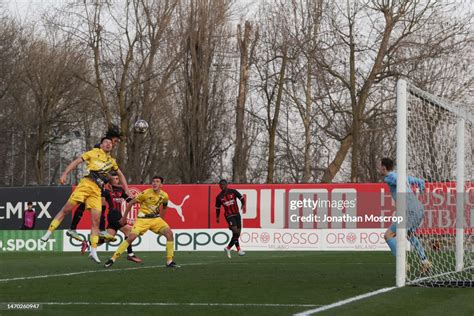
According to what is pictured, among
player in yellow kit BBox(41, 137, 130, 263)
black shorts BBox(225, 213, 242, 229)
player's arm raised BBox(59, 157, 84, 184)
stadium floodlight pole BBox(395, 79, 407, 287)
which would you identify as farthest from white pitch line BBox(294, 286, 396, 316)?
black shorts BBox(225, 213, 242, 229)

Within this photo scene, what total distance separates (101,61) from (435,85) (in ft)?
61.7

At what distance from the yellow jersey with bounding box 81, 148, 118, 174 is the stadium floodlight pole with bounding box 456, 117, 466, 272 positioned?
20.4 feet

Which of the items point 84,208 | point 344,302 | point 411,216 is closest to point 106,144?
point 84,208

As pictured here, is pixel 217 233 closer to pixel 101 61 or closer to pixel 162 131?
pixel 101 61

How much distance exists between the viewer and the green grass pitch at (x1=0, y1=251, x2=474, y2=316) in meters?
9.57

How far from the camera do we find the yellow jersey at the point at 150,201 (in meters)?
18.2

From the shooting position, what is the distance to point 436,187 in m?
18.9

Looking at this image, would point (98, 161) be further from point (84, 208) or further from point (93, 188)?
point (84, 208)

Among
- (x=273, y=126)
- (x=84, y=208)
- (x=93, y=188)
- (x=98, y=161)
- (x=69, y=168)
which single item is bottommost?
(x=84, y=208)

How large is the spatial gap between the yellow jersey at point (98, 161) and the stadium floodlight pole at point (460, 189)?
6231mm

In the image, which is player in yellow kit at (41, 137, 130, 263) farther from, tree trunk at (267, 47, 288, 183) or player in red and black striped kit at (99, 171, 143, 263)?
tree trunk at (267, 47, 288, 183)

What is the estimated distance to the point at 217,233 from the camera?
1359 inches

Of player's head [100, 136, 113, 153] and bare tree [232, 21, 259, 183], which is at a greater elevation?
bare tree [232, 21, 259, 183]

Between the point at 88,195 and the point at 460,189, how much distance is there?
669cm
